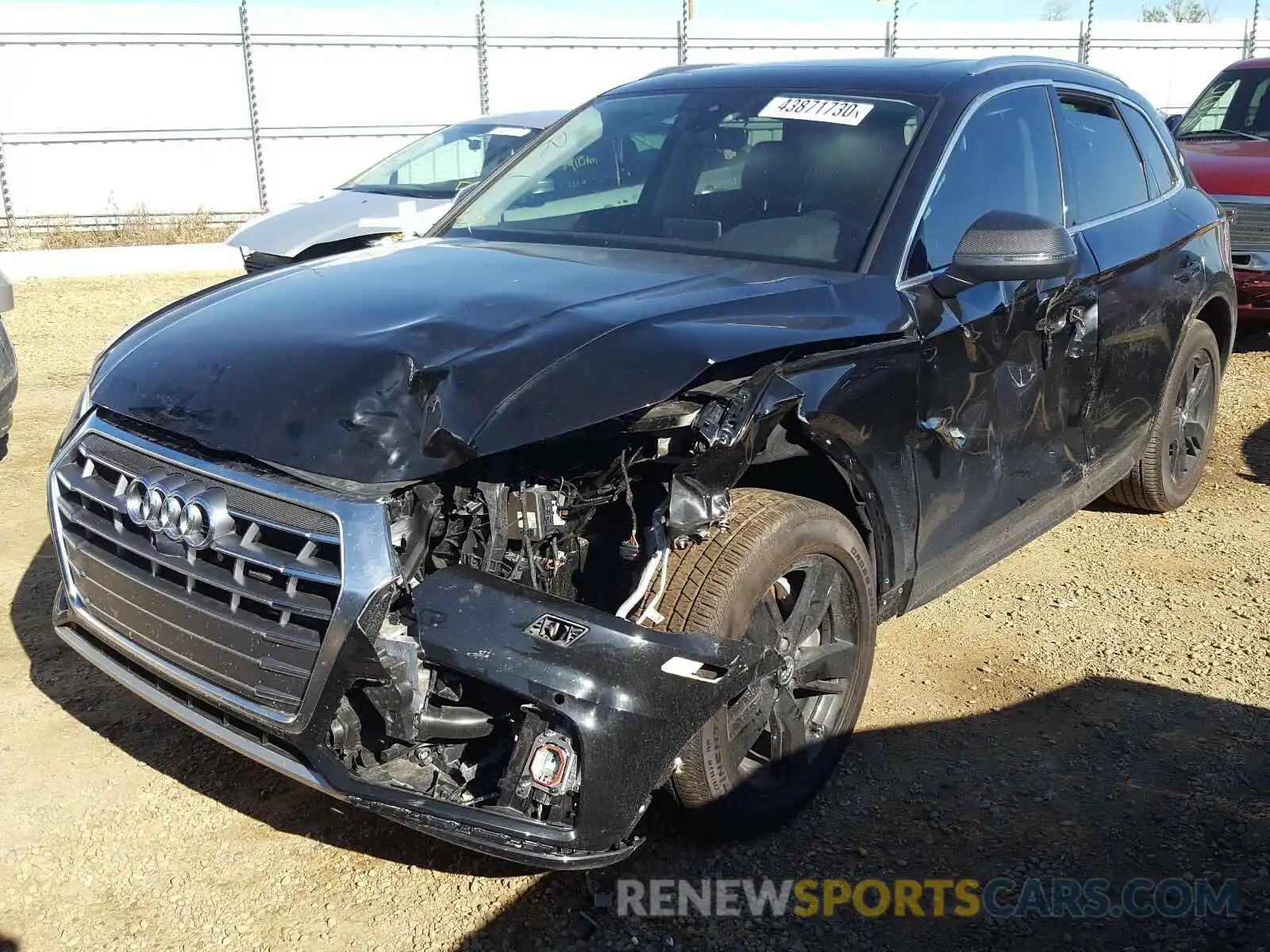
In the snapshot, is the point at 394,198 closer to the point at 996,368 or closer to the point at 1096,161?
the point at 1096,161

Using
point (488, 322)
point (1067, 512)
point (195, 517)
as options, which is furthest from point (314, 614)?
point (1067, 512)

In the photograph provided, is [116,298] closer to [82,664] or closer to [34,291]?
[34,291]

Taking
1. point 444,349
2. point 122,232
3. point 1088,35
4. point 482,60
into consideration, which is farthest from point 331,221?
point 1088,35

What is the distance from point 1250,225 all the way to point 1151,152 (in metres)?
3.75

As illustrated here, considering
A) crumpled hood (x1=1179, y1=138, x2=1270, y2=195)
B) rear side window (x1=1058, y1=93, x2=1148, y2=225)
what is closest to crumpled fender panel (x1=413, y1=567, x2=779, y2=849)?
rear side window (x1=1058, y1=93, x2=1148, y2=225)

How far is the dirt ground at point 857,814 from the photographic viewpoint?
2.82 m

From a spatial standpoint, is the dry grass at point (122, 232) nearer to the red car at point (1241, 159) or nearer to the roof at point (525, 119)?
the roof at point (525, 119)

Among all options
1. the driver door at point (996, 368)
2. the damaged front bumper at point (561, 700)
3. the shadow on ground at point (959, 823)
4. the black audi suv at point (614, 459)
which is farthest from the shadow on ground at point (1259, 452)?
the damaged front bumper at point (561, 700)

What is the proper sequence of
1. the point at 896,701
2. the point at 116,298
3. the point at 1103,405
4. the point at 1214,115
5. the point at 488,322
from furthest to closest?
the point at 116,298
the point at 1214,115
the point at 1103,405
the point at 896,701
the point at 488,322

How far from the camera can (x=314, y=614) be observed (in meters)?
2.45

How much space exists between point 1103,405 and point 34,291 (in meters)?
10.2

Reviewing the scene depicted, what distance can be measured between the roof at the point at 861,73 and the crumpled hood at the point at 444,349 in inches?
36.3

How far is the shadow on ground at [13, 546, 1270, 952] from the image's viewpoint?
2.82m

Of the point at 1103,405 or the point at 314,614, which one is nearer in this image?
the point at 314,614
